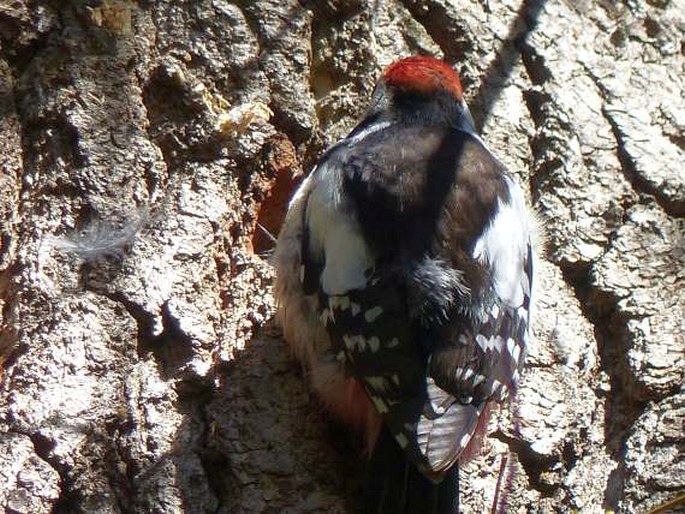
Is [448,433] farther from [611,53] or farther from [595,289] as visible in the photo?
[611,53]

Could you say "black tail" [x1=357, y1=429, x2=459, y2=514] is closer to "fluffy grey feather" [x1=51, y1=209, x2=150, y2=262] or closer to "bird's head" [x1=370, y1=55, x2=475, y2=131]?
"fluffy grey feather" [x1=51, y1=209, x2=150, y2=262]

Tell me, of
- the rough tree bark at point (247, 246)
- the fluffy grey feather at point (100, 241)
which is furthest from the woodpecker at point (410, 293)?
the fluffy grey feather at point (100, 241)

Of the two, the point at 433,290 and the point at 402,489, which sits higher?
the point at 433,290

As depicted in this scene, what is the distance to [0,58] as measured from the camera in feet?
11.4

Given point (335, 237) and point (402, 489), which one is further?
point (335, 237)

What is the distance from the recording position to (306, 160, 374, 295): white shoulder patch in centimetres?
328

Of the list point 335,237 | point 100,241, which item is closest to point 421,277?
point 335,237

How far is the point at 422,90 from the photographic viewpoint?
155 inches

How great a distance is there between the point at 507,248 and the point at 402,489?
846mm

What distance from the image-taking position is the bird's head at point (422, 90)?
383cm

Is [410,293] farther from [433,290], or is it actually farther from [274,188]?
[274,188]

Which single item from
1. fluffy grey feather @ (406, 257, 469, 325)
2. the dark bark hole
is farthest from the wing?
the dark bark hole

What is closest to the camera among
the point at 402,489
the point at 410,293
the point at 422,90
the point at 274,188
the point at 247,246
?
the point at 402,489

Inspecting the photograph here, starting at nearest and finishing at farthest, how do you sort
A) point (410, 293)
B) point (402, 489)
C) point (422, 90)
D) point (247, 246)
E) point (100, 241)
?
point (402, 489), point (410, 293), point (100, 241), point (247, 246), point (422, 90)
